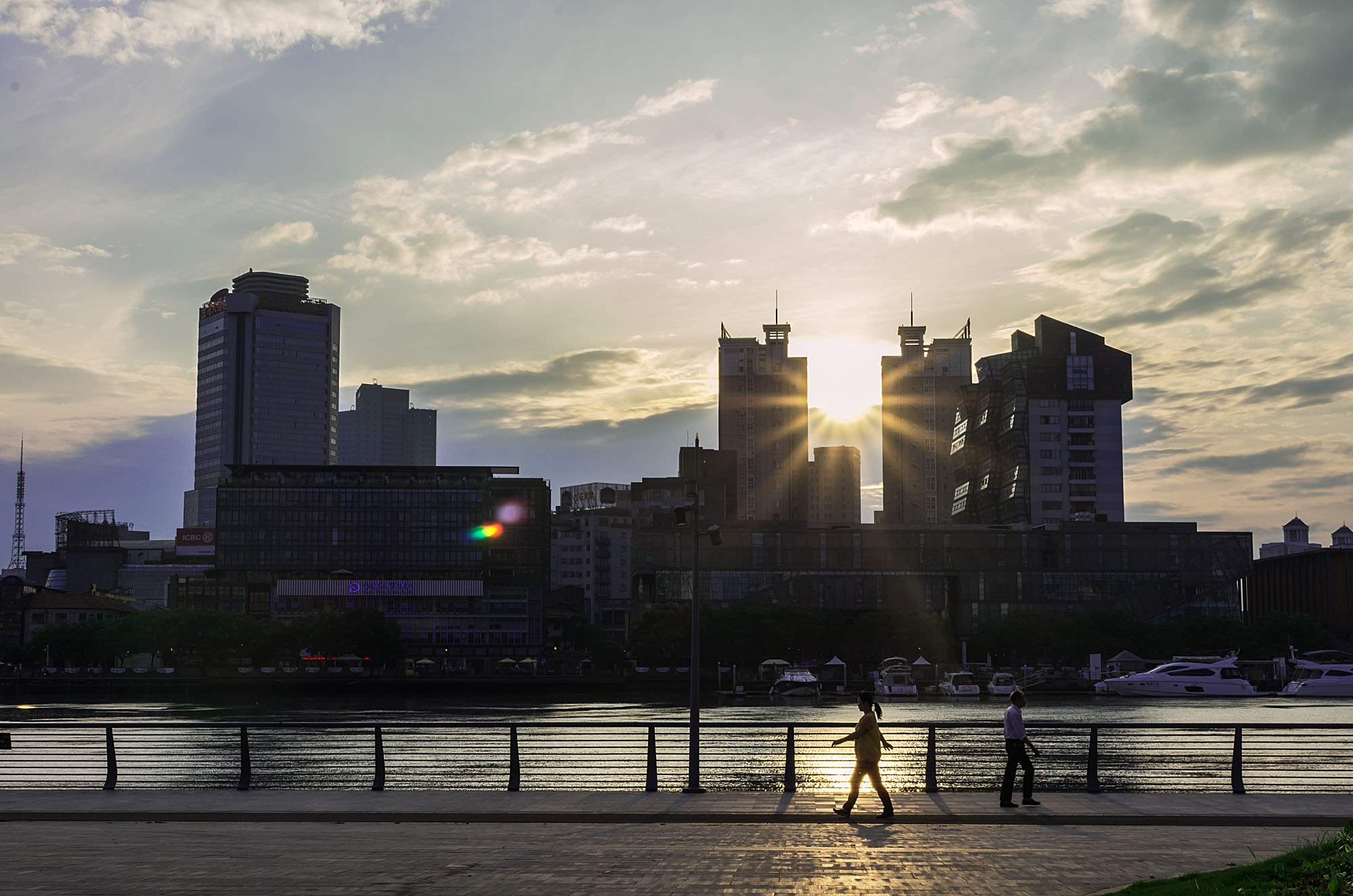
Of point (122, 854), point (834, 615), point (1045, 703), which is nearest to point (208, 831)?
point (122, 854)

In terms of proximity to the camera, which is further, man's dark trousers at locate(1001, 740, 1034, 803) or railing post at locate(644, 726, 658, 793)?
railing post at locate(644, 726, 658, 793)

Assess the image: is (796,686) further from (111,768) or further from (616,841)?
(616,841)

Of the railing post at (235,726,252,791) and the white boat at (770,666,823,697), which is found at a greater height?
the railing post at (235,726,252,791)

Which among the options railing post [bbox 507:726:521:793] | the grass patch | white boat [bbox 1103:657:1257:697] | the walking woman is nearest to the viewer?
the grass patch

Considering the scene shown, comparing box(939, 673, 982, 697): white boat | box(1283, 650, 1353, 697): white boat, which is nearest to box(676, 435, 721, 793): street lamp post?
box(939, 673, 982, 697): white boat

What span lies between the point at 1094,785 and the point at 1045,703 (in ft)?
319

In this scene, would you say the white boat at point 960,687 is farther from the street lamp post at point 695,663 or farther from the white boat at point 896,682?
the street lamp post at point 695,663

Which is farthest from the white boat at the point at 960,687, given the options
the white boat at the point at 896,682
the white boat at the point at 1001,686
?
the white boat at the point at 896,682

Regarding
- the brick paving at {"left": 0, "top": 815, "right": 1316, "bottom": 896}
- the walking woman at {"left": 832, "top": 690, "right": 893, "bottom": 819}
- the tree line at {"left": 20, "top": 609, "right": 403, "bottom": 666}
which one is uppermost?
the walking woman at {"left": 832, "top": 690, "right": 893, "bottom": 819}

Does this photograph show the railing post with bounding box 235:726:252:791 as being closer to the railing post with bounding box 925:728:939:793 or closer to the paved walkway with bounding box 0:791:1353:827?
the paved walkway with bounding box 0:791:1353:827

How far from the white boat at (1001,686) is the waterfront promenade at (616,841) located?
109 metres

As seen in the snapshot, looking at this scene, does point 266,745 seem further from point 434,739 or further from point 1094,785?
point 1094,785

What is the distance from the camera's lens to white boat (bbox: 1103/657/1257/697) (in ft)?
415

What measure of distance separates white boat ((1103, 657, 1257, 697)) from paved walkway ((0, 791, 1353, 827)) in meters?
105
